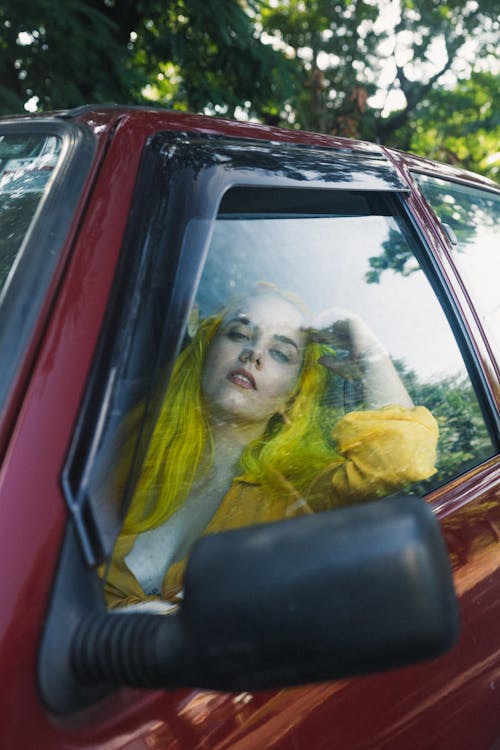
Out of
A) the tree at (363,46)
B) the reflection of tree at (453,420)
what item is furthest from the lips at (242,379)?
the tree at (363,46)

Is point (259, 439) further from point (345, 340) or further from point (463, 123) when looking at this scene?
point (463, 123)

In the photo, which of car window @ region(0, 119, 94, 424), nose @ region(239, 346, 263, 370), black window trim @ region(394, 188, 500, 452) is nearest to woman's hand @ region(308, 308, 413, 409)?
nose @ region(239, 346, 263, 370)

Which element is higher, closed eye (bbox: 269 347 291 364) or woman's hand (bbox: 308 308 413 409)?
woman's hand (bbox: 308 308 413 409)

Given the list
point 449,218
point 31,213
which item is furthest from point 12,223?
point 449,218

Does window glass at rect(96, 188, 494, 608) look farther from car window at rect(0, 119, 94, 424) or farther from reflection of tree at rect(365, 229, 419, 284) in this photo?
car window at rect(0, 119, 94, 424)

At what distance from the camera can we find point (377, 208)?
203cm

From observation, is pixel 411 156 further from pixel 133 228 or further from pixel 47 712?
pixel 47 712

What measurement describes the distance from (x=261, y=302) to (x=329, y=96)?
580 inches

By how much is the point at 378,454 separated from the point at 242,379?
33 centimetres

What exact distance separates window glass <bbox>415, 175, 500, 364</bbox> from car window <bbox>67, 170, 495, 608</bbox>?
200 millimetres

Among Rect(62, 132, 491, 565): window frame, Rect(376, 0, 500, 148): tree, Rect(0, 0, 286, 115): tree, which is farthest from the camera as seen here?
Rect(376, 0, 500, 148): tree

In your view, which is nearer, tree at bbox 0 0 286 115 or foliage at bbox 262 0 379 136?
tree at bbox 0 0 286 115

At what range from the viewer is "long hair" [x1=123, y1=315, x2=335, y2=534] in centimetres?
138

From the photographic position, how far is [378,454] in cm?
177
